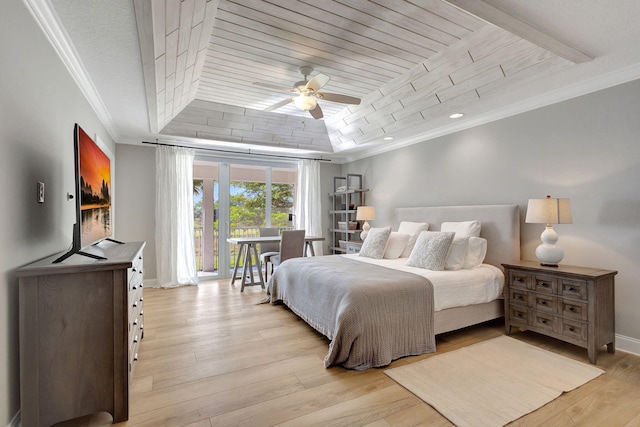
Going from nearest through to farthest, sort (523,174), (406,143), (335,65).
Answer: (335,65)
(523,174)
(406,143)

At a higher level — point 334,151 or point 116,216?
point 334,151

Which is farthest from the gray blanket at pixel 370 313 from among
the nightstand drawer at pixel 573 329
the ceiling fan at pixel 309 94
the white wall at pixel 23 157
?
the white wall at pixel 23 157

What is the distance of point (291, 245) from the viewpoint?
447 centimetres

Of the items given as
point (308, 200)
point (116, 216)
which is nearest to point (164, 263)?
point (116, 216)

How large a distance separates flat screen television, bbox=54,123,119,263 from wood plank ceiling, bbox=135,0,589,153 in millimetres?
769

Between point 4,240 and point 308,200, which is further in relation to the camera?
point 308,200

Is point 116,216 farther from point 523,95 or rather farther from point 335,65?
point 523,95

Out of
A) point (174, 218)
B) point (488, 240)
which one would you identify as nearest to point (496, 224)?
point (488, 240)

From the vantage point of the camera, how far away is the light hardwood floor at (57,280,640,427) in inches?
69.6

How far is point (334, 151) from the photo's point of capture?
5.70 meters

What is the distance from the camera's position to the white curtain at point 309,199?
6.03 m

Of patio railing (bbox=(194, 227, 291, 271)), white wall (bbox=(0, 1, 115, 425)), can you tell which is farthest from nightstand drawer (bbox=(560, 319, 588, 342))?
patio railing (bbox=(194, 227, 291, 271))

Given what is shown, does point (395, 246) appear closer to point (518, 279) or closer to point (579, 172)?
point (518, 279)

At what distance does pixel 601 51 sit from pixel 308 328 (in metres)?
3.41
